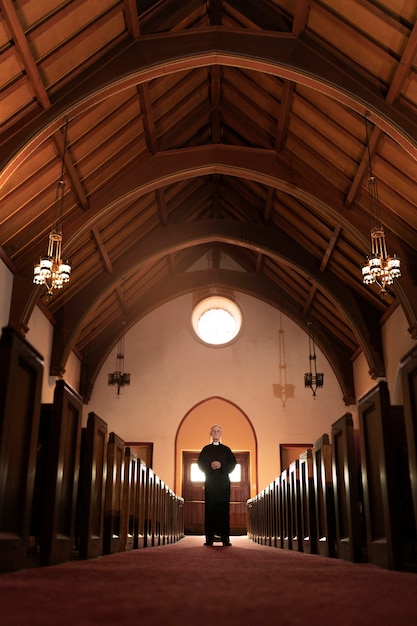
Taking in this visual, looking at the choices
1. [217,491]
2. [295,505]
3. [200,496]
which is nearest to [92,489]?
[295,505]

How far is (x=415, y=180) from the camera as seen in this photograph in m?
9.30

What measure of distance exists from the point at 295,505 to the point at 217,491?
1.70 metres

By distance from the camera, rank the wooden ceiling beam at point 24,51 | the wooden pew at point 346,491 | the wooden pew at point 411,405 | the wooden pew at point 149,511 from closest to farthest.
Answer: the wooden pew at point 411,405 → the wooden pew at point 346,491 → the wooden ceiling beam at point 24,51 → the wooden pew at point 149,511

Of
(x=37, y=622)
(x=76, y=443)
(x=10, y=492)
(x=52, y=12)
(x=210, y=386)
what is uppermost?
(x=52, y=12)

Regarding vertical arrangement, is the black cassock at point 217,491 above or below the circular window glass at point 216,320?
below

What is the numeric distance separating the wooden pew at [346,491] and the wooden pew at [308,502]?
110 cm

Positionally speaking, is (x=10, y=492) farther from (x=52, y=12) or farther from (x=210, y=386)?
(x=210, y=386)

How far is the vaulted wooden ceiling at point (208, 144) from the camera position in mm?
8188

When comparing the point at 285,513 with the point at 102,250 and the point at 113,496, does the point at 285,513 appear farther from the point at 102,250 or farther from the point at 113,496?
the point at 102,250

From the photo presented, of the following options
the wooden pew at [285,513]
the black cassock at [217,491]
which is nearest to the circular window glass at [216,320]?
the black cassock at [217,491]

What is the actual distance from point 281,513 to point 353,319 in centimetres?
633

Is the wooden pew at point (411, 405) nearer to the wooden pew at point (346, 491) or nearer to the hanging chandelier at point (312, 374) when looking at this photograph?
the wooden pew at point (346, 491)

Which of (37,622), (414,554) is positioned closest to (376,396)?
(414,554)

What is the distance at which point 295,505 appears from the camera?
6.88 m
